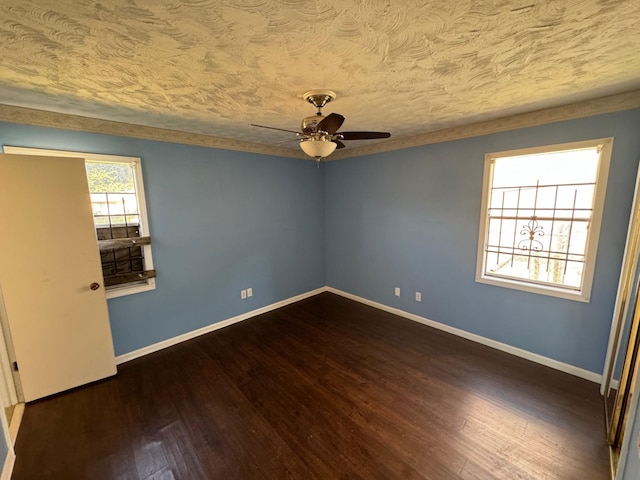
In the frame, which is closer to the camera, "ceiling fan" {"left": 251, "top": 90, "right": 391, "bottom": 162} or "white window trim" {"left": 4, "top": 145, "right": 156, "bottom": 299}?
"ceiling fan" {"left": 251, "top": 90, "right": 391, "bottom": 162}

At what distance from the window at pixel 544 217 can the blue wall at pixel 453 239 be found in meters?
0.08

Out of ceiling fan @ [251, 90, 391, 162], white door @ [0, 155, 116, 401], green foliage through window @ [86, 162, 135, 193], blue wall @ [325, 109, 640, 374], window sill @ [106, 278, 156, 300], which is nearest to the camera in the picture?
ceiling fan @ [251, 90, 391, 162]

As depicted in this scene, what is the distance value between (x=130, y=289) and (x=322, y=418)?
7.77 feet

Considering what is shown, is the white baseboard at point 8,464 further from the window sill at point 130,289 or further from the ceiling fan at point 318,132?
the ceiling fan at point 318,132

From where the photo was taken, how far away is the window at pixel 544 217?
90.4 inches

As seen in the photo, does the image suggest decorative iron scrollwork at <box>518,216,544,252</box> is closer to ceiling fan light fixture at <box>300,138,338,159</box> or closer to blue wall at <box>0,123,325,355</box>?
ceiling fan light fixture at <box>300,138,338,159</box>

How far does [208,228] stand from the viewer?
329 centimetres

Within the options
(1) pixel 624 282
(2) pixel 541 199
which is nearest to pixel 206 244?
(2) pixel 541 199

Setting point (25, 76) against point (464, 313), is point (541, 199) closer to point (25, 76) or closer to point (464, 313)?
point (464, 313)

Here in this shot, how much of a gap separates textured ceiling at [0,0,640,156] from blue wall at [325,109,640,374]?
25.8 inches

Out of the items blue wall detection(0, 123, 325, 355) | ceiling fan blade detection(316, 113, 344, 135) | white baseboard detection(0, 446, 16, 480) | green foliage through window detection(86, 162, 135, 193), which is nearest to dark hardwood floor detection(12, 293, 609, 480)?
white baseboard detection(0, 446, 16, 480)

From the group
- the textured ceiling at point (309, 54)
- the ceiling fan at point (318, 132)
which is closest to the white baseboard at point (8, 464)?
the textured ceiling at point (309, 54)

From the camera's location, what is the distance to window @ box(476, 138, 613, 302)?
2295 millimetres

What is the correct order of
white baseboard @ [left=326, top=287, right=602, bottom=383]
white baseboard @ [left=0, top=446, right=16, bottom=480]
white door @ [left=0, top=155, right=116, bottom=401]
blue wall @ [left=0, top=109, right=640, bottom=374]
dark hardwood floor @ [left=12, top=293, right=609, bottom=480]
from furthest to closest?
white baseboard @ [left=326, top=287, right=602, bottom=383] → blue wall @ [left=0, top=109, right=640, bottom=374] → white door @ [left=0, top=155, right=116, bottom=401] → dark hardwood floor @ [left=12, top=293, right=609, bottom=480] → white baseboard @ [left=0, top=446, right=16, bottom=480]
